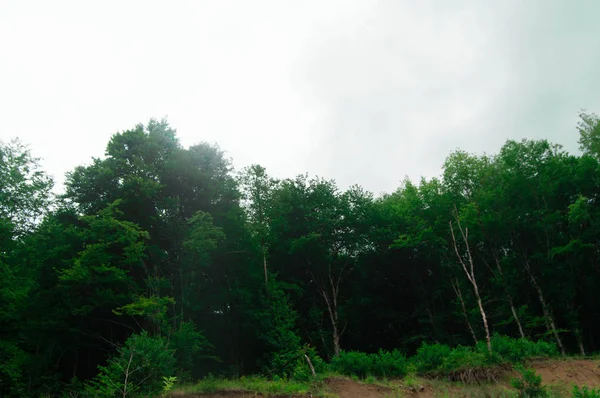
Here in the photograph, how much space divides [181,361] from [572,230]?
28508 mm

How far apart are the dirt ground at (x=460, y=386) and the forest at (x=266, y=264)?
202 cm

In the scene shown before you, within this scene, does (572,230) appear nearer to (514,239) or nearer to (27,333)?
(514,239)

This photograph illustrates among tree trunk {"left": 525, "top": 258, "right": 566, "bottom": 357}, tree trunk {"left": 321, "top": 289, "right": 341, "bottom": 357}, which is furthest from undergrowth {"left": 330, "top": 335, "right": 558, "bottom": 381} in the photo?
tree trunk {"left": 321, "top": 289, "right": 341, "bottom": 357}

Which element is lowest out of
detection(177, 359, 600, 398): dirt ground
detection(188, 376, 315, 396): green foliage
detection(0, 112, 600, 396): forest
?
detection(177, 359, 600, 398): dirt ground

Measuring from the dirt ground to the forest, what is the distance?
202 centimetres

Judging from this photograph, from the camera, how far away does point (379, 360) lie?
18.0 m

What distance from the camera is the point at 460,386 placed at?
54.1 ft

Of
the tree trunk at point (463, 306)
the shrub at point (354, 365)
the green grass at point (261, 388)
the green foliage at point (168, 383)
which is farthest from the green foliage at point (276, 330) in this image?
the tree trunk at point (463, 306)

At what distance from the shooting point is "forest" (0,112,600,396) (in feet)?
60.5

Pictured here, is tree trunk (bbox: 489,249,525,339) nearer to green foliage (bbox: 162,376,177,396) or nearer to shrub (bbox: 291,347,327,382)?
shrub (bbox: 291,347,327,382)

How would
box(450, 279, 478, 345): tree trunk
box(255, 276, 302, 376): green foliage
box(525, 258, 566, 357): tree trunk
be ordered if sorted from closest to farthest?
box(255, 276, 302, 376): green foliage, box(525, 258, 566, 357): tree trunk, box(450, 279, 478, 345): tree trunk

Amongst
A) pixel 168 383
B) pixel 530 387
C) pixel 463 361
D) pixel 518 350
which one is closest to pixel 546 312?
pixel 518 350

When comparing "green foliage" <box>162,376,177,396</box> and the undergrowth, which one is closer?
"green foliage" <box>162,376,177,396</box>

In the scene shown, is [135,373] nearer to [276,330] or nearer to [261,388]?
[261,388]
